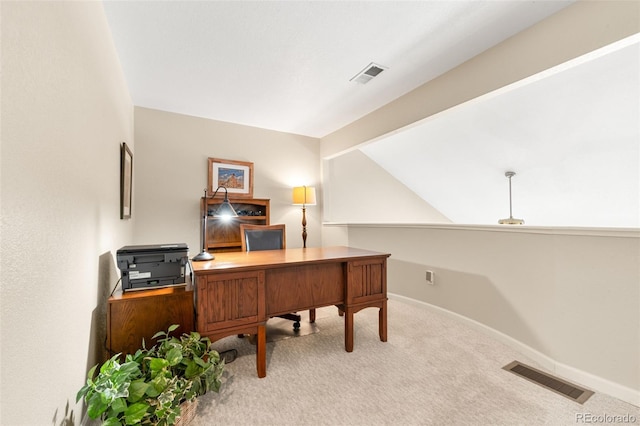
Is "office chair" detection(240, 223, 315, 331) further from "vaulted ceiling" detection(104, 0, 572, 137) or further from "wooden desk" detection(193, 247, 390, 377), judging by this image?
"vaulted ceiling" detection(104, 0, 572, 137)

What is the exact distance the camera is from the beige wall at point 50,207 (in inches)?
31.6

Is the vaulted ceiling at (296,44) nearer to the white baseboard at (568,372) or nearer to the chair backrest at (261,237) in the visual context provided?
the chair backrest at (261,237)

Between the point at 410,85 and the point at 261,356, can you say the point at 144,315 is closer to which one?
the point at 261,356

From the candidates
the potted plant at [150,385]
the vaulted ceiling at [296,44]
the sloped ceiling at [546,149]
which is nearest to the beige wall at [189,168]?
the vaulted ceiling at [296,44]

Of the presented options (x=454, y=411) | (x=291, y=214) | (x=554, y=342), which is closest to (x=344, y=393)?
(x=454, y=411)

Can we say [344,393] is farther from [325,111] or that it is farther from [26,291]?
[325,111]

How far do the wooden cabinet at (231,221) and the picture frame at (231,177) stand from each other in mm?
131

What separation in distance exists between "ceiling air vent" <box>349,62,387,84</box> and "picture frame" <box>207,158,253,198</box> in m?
2.06

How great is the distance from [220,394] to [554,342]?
2387mm

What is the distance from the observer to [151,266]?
71.7 inches

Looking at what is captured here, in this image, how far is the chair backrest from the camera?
2916mm

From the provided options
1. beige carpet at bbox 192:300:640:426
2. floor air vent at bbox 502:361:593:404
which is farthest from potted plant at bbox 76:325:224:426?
floor air vent at bbox 502:361:593:404

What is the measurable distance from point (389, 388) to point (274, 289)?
1.04 m

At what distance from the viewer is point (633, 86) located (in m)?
2.22
